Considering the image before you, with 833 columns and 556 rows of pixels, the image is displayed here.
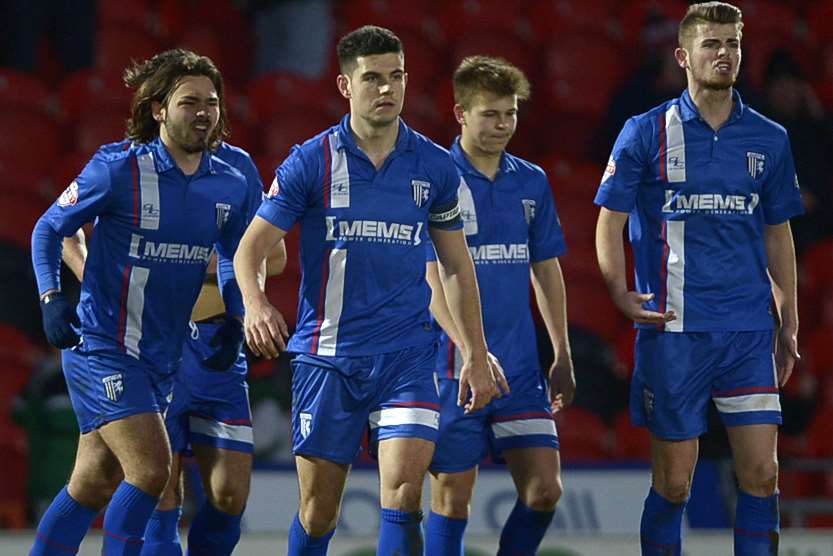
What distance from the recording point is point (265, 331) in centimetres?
489

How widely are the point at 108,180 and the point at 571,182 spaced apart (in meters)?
4.09

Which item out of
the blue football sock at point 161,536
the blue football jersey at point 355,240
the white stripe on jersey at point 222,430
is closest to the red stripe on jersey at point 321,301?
the blue football jersey at point 355,240

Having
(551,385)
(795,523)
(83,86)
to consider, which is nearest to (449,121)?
(83,86)

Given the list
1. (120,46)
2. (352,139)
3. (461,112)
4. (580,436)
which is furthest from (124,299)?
(120,46)

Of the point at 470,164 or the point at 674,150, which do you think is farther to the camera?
the point at 470,164

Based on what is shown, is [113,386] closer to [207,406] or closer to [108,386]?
[108,386]

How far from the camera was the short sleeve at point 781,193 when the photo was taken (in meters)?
5.76

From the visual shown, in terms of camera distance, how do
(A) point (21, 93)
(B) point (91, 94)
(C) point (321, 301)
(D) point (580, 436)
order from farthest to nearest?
1. (B) point (91, 94)
2. (A) point (21, 93)
3. (D) point (580, 436)
4. (C) point (321, 301)

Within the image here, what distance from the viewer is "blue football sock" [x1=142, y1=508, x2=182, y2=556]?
18.9ft

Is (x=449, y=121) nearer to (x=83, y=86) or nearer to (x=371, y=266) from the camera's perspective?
(x=83, y=86)

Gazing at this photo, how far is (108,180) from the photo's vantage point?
5312 mm

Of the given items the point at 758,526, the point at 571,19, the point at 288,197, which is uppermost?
the point at 571,19

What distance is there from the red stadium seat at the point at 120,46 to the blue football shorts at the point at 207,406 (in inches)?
172

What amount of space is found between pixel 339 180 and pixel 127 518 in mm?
1295
